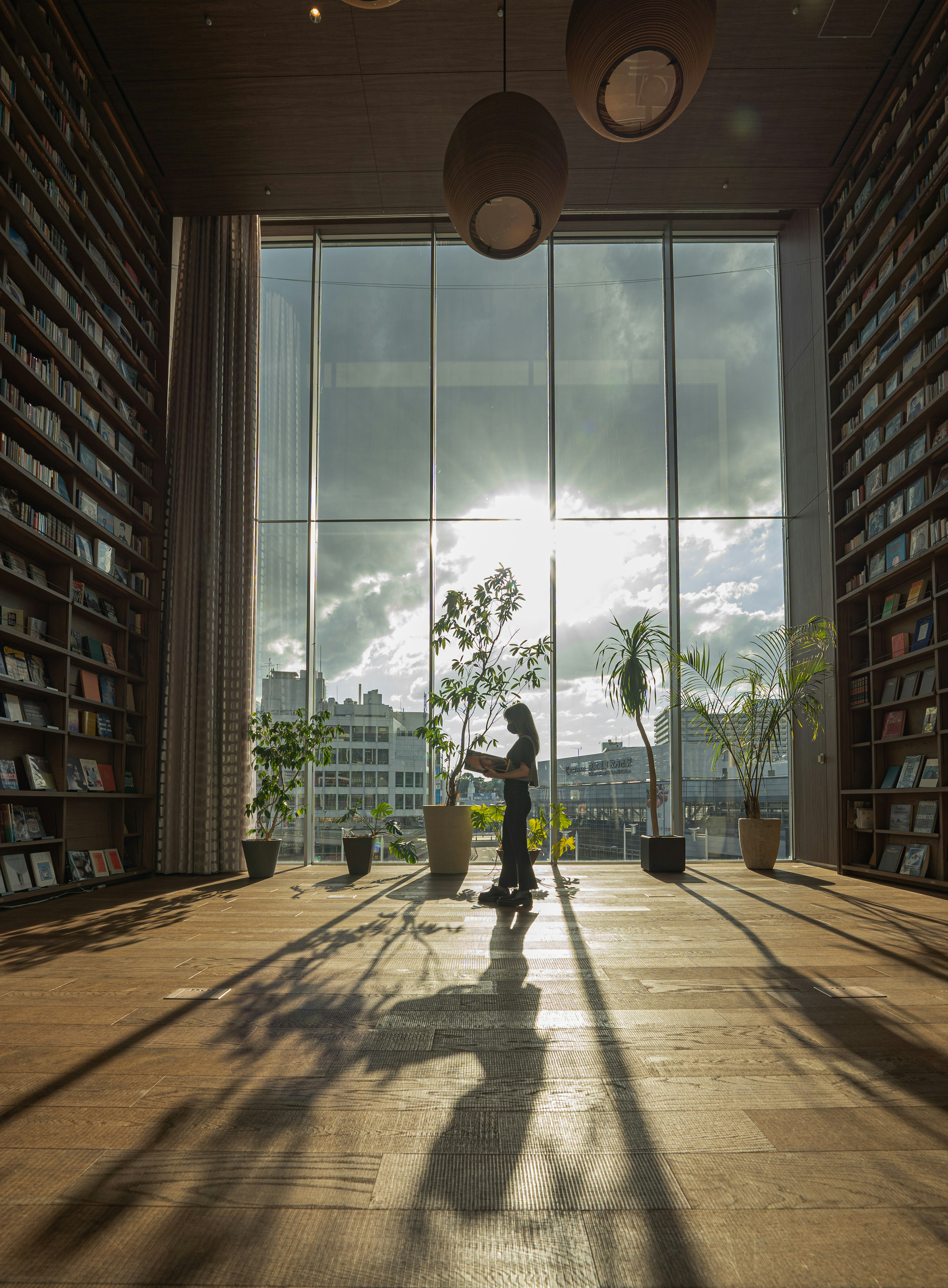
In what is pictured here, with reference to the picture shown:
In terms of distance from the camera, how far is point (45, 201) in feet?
15.3

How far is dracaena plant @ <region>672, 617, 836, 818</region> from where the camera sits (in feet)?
20.9

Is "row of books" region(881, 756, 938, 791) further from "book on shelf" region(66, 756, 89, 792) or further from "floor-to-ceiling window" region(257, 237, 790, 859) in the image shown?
"book on shelf" region(66, 756, 89, 792)

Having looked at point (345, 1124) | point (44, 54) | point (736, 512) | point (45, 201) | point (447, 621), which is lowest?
point (345, 1124)

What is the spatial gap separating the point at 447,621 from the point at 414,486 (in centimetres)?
159

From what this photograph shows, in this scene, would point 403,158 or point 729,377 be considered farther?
point 729,377

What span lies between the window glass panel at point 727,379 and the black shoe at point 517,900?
4154 millimetres

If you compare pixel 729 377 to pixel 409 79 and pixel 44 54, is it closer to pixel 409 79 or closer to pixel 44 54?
pixel 409 79

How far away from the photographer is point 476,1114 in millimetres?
1646

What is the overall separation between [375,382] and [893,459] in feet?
14.8

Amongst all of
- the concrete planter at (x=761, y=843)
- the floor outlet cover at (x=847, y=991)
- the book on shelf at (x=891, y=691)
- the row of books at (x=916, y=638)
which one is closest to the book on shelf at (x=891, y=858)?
the concrete planter at (x=761, y=843)

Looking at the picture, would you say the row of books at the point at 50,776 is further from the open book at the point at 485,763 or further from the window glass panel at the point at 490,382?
the window glass panel at the point at 490,382

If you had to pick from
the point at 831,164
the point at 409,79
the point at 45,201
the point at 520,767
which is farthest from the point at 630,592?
the point at 45,201

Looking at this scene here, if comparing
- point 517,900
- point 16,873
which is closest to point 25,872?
point 16,873

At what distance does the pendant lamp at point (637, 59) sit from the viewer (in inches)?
99.7
